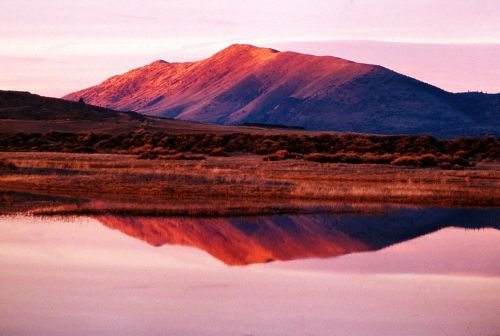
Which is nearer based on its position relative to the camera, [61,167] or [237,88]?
[61,167]

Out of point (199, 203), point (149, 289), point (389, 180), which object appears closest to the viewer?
point (149, 289)

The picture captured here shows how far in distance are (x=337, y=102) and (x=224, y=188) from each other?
132 m

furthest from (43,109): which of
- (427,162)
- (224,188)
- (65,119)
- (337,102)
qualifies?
(337,102)

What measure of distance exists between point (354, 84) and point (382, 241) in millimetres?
145821

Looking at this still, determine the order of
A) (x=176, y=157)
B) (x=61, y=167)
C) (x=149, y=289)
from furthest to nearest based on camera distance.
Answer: (x=176, y=157), (x=61, y=167), (x=149, y=289)

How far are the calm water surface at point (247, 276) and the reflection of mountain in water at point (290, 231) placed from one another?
1.9 inches

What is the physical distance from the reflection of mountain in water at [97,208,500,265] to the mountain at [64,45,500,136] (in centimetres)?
11871

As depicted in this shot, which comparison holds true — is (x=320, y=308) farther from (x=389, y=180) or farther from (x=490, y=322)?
(x=389, y=180)

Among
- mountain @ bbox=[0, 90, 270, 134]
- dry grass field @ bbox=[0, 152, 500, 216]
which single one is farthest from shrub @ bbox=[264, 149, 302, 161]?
mountain @ bbox=[0, 90, 270, 134]

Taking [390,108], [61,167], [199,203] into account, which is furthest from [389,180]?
[390,108]

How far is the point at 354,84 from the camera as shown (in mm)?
165125

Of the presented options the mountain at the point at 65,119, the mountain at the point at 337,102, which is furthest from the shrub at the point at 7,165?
the mountain at the point at 337,102

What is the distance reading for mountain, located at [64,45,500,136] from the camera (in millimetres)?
152500

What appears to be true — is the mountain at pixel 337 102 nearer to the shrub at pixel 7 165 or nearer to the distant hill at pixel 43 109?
Answer: the distant hill at pixel 43 109
